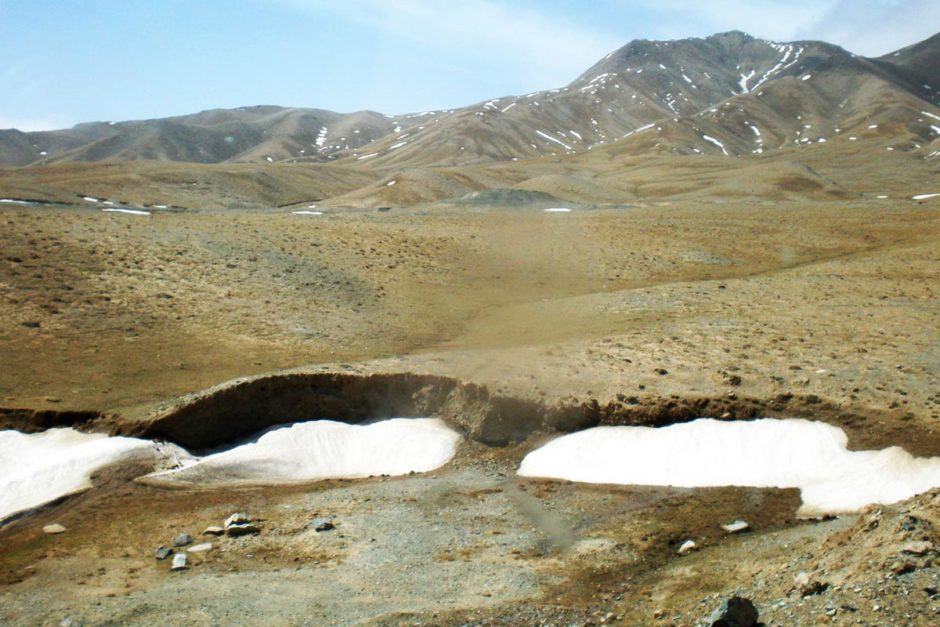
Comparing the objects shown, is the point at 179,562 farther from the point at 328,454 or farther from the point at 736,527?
the point at 736,527

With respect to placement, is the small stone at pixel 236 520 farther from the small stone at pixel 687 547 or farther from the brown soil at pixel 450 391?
the small stone at pixel 687 547

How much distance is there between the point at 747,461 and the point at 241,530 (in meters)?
9.44

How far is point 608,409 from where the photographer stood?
18.5 m

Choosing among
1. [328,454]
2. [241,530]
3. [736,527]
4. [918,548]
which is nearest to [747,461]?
[736,527]

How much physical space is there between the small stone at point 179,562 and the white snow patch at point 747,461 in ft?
22.6

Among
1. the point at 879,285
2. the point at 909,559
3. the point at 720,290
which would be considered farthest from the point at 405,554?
the point at 879,285

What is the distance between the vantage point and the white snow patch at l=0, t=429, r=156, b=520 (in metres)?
16.0

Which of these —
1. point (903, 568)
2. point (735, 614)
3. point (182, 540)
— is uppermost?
point (903, 568)

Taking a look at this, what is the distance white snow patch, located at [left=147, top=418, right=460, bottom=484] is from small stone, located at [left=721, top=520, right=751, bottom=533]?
22.3ft

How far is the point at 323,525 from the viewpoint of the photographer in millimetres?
14078

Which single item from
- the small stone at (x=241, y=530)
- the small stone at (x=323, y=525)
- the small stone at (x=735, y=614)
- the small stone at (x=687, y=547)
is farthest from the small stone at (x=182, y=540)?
the small stone at (x=735, y=614)

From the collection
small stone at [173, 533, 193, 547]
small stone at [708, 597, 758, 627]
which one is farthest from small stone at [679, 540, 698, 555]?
small stone at [173, 533, 193, 547]

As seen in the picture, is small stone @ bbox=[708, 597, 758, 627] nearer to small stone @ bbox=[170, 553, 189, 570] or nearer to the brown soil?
the brown soil

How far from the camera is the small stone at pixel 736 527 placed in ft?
42.5
